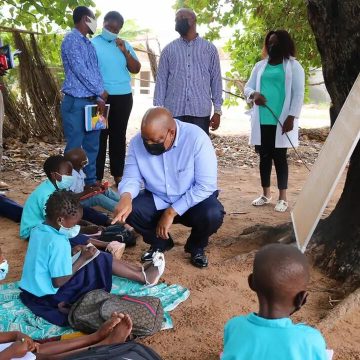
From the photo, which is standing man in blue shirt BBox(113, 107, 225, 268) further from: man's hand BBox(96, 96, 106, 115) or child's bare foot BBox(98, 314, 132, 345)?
man's hand BBox(96, 96, 106, 115)

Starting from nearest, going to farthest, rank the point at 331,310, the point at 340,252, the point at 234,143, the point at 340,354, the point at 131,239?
the point at 340,354, the point at 331,310, the point at 340,252, the point at 131,239, the point at 234,143

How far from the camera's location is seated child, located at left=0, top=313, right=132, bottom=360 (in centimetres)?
206

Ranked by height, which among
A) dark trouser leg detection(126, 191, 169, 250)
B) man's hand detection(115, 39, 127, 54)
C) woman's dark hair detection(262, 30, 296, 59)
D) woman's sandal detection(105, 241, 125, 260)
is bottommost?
woman's sandal detection(105, 241, 125, 260)

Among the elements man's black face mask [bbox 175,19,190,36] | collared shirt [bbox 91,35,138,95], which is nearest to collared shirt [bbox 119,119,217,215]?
man's black face mask [bbox 175,19,190,36]

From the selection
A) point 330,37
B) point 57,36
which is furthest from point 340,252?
point 57,36

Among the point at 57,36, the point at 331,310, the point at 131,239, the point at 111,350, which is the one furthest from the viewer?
the point at 57,36

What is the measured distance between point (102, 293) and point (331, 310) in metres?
1.23

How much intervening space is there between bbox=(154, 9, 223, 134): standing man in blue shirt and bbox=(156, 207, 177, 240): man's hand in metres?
1.83

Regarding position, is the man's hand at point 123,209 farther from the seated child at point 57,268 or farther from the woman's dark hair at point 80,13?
the woman's dark hair at point 80,13

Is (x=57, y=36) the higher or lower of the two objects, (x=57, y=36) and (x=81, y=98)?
the higher

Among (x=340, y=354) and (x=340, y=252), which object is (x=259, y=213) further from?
(x=340, y=354)

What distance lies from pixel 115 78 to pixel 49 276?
2.74 m

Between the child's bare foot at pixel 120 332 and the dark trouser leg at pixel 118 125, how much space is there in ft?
9.86

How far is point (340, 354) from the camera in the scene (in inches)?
89.1
